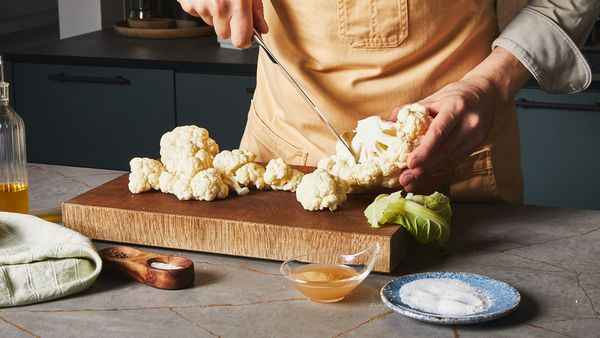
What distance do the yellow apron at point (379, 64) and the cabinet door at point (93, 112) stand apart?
1.38 m

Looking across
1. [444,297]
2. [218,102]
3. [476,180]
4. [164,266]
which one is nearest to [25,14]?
[218,102]

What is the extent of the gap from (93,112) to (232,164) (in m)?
1.83

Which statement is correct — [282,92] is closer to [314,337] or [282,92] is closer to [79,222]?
[79,222]

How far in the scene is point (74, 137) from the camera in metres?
3.29

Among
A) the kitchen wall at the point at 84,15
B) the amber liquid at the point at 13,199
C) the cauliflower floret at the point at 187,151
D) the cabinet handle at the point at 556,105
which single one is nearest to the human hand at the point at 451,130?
the cauliflower floret at the point at 187,151

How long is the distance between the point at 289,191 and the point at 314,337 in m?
0.44

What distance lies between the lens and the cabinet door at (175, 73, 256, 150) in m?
3.04

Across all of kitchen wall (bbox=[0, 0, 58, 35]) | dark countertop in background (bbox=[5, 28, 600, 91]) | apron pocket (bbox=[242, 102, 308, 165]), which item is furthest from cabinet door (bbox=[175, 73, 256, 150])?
kitchen wall (bbox=[0, 0, 58, 35])

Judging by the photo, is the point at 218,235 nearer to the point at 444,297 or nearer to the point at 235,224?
the point at 235,224

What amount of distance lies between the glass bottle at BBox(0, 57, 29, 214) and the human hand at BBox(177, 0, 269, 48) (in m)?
0.36

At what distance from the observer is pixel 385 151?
4.87 ft

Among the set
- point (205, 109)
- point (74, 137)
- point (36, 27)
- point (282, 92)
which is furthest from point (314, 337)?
point (36, 27)

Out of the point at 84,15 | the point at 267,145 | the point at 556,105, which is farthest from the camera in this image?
the point at 84,15

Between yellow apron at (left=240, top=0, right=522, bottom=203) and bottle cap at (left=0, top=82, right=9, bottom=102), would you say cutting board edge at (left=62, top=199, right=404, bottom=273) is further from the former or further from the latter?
yellow apron at (left=240, top=0, right=522, bottom=203)
